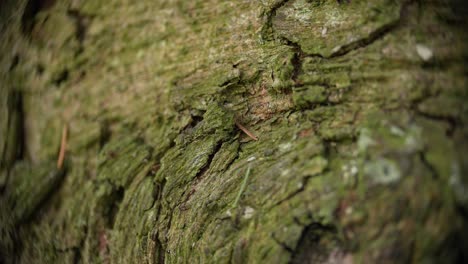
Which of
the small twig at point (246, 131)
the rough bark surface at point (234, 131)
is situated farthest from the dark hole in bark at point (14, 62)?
the small twig at point (246, 131)

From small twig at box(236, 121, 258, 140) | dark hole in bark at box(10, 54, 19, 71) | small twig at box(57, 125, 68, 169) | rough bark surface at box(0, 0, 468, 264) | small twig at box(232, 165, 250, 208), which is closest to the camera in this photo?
rough bark surface at box(0, 0, 468, 264)

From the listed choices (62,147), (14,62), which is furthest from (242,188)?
(14,62)

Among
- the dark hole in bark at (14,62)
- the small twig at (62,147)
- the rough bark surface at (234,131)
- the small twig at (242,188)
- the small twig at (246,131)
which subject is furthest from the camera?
the dark hole in bark at (14,62)

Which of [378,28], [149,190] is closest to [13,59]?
[149,190]

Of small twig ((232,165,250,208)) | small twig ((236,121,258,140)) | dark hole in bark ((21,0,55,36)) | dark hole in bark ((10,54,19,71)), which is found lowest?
small twig ((232,165,250,208))

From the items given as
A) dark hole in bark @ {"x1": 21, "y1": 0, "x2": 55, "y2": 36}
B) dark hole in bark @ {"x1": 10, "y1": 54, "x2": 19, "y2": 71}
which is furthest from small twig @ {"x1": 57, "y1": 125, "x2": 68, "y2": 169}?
dark hole in bark @ {"x1": 21, "y1": 0, "x2": 55, "y2": 36}

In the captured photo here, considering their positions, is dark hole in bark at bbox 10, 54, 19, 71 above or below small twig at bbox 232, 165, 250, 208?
above

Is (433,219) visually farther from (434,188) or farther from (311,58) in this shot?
(311,58)

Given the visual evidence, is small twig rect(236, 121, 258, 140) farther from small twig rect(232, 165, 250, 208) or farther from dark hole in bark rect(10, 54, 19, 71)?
dark hole in bark rect(10, 54, 19, 71)

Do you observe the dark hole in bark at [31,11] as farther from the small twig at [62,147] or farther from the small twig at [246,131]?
the small twig at [246,131]

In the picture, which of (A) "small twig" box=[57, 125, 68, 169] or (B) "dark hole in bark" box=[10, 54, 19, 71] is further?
(B) "dark hole in bark" box=[10, 54, 19, 71]
